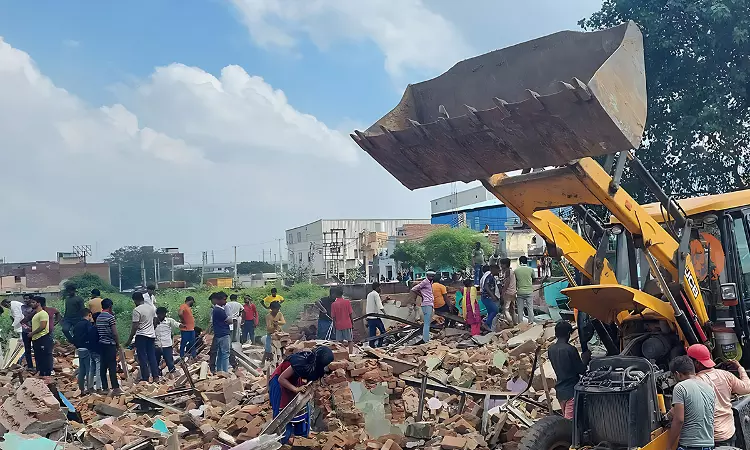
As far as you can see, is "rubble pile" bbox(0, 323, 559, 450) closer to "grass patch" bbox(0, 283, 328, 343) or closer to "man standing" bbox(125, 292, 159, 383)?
"man standing" bbox(125, 292, 159, 383)

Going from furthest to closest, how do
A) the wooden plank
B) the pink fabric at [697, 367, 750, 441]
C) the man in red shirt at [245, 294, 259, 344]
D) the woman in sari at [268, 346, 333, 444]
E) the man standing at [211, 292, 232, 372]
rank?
the man in red shirt at [245, 294, 259, 344] → the man standing at [211, 292, 232, 372] → the woman in sari at [268, 346, 333, 444] → the wooden plank → the pink fabric at [697, 367, 750, 441]

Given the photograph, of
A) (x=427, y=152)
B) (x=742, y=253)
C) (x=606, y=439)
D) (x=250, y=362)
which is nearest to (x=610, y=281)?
(x=742, y=253)

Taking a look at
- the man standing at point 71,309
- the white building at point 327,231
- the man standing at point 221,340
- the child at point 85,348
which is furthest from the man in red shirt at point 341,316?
the white building at point 327,231

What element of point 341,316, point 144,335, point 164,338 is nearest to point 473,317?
point 341,316

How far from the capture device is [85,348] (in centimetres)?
1190

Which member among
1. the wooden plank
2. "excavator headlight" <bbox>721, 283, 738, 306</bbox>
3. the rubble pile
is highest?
"excavator headlight" <bbox>721, 283, 738, 306</bbox>

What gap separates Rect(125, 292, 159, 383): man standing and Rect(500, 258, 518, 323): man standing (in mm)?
7221

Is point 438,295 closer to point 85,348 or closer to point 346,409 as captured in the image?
point 85,348

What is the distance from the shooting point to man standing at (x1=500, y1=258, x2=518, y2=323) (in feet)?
48.4

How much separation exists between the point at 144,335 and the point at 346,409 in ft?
18.0

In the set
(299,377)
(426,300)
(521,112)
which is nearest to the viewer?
(521,112)

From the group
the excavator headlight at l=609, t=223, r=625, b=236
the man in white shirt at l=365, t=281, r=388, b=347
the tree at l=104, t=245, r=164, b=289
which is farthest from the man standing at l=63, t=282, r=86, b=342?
the tree at l=104, t=245, r=164, b=289

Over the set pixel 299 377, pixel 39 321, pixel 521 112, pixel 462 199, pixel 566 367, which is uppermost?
pixel 462 199

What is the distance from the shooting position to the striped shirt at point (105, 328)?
37.2ft
